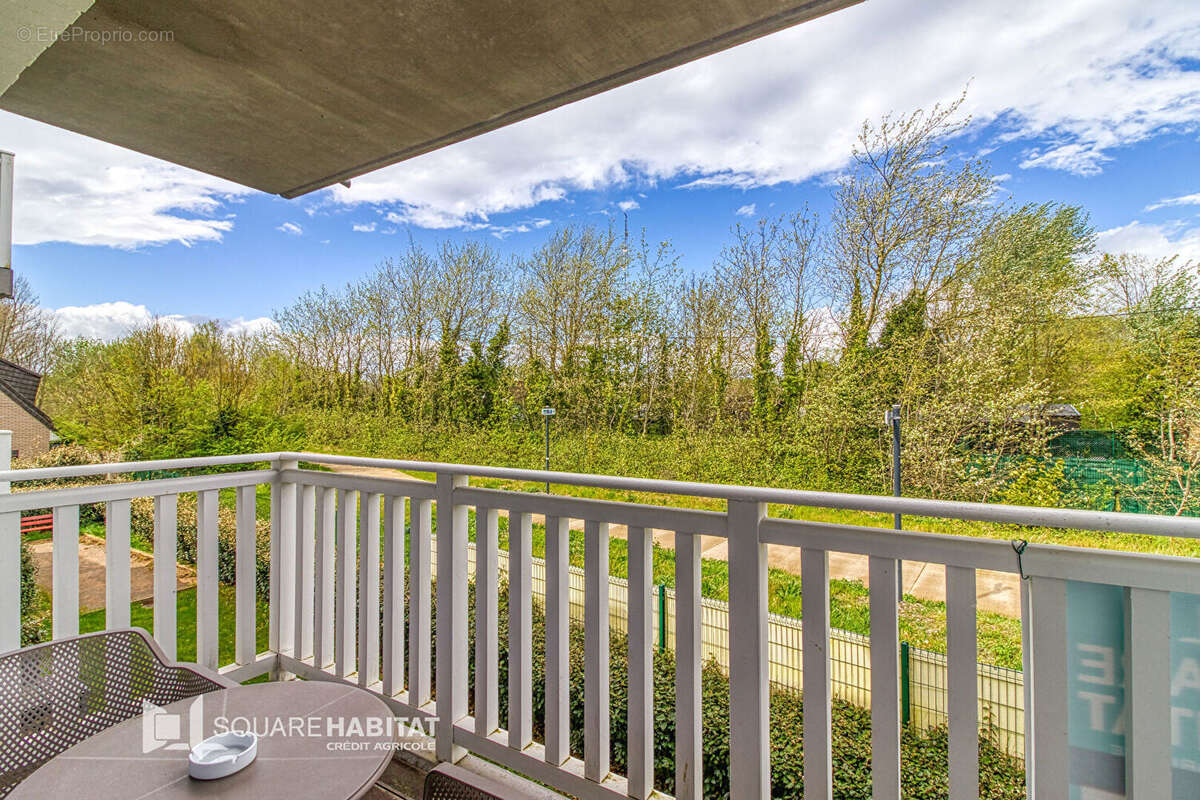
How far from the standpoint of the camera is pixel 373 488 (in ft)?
6.20

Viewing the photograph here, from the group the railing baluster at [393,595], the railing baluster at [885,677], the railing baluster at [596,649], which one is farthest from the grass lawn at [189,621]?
the railing baluster at [885,677]

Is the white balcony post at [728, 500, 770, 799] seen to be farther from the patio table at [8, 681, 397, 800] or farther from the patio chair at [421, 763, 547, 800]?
the patio table at [8, 681, 397, 800]

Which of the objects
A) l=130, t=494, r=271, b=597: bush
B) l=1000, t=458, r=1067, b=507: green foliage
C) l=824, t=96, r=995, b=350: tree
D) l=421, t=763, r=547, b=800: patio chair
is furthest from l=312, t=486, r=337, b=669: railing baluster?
l=1000, t=458, r=1067, b=507: green foliage

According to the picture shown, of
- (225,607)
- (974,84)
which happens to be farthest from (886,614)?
(225,607)

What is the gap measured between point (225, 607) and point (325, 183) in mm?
4975

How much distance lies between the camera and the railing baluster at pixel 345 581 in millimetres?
1984

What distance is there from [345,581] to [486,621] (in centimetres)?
71

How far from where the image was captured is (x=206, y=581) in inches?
79.8

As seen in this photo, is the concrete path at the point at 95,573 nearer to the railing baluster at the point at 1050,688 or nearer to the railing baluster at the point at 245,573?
the railing baluster at the point at 245,573

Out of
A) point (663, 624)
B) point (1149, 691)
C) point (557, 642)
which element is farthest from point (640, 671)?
point (663, 624)

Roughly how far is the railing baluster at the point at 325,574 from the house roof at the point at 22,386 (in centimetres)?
740

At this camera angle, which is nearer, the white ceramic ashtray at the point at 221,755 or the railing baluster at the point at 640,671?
the white ceramic ashtray at the point at 221,755

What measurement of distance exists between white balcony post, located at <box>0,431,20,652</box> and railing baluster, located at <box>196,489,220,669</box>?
47 centimetres

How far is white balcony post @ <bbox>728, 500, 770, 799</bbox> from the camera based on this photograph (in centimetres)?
116
